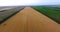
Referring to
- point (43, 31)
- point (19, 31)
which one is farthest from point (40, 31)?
point (19, 31)

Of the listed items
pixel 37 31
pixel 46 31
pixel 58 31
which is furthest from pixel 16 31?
pixel 58 31

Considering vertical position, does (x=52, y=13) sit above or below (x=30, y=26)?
below

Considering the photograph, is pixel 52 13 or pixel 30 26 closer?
pixel 30 26

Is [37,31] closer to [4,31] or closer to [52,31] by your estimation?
[52,31]

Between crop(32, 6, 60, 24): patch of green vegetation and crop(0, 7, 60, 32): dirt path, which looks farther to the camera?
crop(32, 6, 60, 24): patch of green vegetation

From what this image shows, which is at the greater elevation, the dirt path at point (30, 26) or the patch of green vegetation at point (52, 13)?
the dirt path at point (30, 26)

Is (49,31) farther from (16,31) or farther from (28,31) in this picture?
(16,31)

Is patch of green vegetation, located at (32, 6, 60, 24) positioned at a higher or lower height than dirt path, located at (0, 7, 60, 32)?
lower
